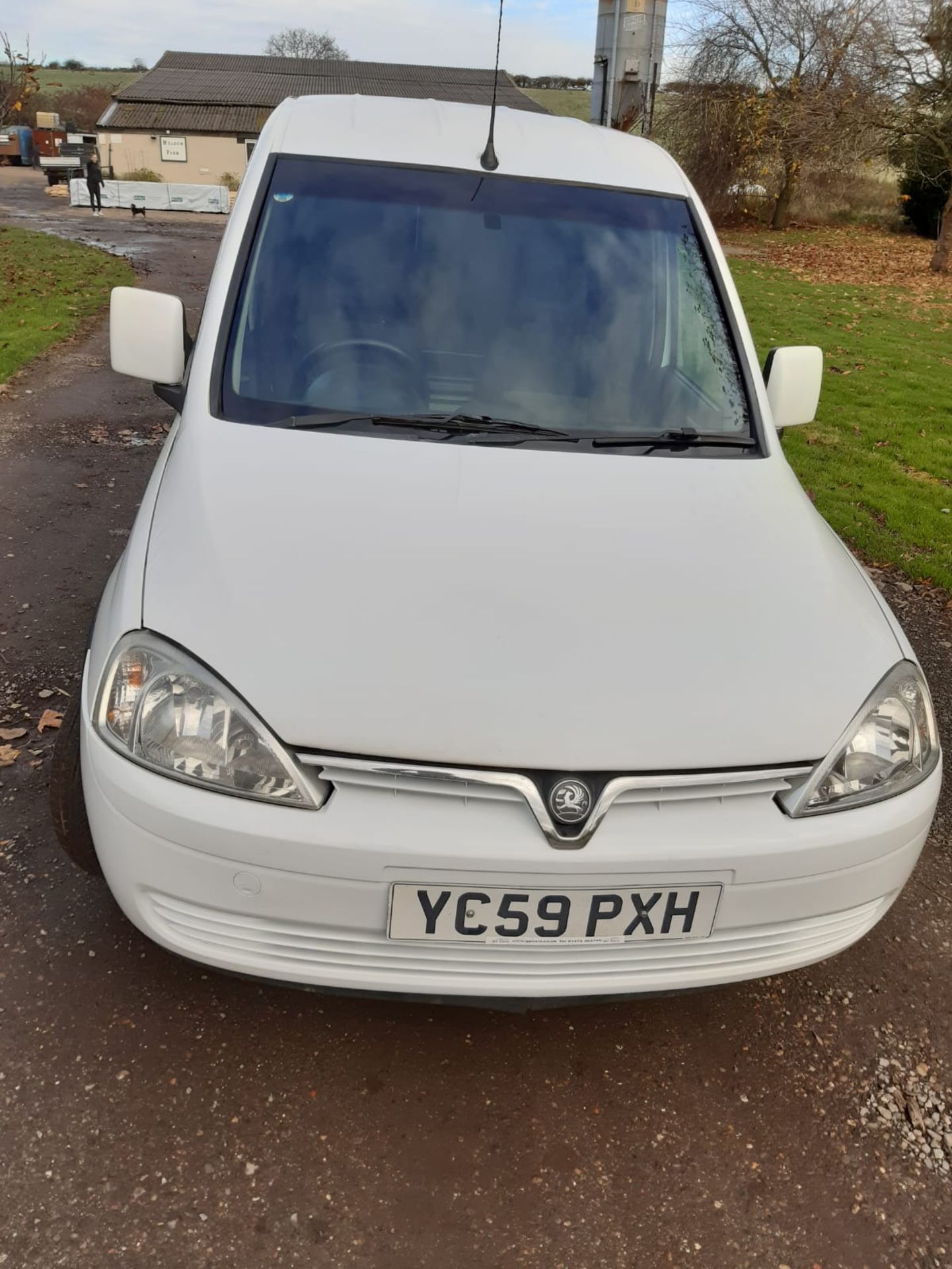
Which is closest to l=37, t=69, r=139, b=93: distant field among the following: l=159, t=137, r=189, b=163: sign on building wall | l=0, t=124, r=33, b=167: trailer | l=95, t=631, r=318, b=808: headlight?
l=0, t=124, r=33, b=167: trailer

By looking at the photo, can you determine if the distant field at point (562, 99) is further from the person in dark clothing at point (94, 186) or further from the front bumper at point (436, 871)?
the front bumper at point (436, 871)

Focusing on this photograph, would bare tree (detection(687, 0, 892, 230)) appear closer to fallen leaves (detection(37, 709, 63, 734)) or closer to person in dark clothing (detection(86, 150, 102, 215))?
person in dark clothing (detection(86, 150, 102, 215))

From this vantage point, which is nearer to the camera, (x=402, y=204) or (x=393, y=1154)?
(x=393, y=1154)

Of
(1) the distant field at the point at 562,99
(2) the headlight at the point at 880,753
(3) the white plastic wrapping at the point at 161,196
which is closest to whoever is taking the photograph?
(2) the headlight at the point at 880,753

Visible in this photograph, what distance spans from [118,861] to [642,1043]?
51.6 inches

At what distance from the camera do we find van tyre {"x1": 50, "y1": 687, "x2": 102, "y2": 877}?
2.17 m

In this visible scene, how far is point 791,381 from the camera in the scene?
3.10m

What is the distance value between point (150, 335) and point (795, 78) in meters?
29.8

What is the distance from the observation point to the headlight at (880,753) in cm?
197

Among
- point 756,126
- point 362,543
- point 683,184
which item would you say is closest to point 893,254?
point 756,126

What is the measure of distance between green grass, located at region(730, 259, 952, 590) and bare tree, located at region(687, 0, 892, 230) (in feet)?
24.3

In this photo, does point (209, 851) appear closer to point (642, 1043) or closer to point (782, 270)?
point (642, 1043)

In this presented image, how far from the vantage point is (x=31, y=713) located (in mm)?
3510

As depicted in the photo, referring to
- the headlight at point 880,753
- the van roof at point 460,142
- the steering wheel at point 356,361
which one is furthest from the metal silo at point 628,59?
the headlight at point 880,753
